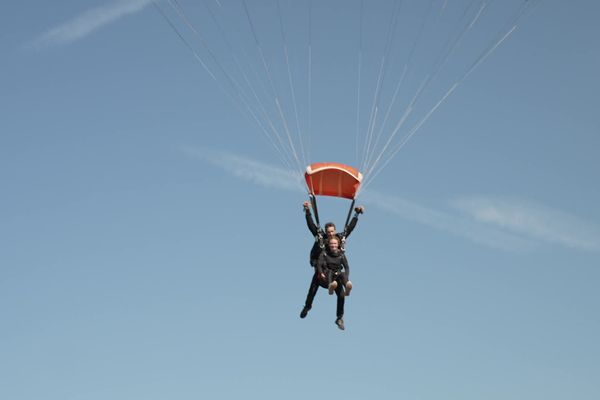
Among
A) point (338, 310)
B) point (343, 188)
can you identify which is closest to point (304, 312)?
point (338, 310)

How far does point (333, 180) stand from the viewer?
34.5 metres

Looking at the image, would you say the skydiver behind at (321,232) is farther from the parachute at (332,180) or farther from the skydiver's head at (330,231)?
the parachute at (332,180)

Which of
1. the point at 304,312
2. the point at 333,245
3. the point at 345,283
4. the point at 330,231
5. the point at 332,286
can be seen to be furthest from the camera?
the point at 304,312

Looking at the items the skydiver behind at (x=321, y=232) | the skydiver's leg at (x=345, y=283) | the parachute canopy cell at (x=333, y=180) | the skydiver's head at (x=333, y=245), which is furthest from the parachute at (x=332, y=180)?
the skydiver's leg at (x=345, y=283)

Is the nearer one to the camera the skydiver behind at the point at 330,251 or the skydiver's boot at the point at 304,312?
the skydiver behind at the point at 330,251

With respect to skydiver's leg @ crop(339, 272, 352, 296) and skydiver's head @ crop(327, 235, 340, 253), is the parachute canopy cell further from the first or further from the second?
skydiver's leg @ crop(339, 272, 352, 296)

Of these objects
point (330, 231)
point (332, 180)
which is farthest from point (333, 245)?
point (332, 180)

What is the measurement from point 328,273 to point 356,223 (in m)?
1.51

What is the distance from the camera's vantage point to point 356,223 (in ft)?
110

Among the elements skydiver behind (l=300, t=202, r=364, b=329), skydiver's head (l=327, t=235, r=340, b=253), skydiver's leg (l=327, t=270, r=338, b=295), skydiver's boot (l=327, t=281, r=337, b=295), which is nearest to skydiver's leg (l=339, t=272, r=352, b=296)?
skydiver behind (l=300, t=202, r=364, b=329)

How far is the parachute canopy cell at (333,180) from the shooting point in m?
34.3

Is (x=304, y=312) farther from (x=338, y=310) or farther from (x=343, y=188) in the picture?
(x=343, y=188)

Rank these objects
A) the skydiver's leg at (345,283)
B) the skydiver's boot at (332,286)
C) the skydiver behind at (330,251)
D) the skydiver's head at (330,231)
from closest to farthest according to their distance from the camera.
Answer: the skydiver's boot at (332,286)
the skydiver's leg at (345,283)
the skydiver behind at (330,251)
the skydiver's head at (330,231)

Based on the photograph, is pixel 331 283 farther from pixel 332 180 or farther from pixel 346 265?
pixel 332 180
